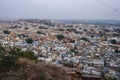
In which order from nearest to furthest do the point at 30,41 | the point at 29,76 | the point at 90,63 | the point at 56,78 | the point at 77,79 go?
the point at 29,76 → the point at 56,78 → the point at 77,79 → the point at 90,63 → the point at 30,41

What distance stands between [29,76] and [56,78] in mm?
738

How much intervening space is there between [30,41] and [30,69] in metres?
27.4

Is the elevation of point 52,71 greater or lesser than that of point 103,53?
greater

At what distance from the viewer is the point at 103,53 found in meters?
27.3

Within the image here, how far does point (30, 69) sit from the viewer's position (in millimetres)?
5672

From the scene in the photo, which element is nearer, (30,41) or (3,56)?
(3,56)

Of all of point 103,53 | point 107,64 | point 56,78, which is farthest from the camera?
point 103,53

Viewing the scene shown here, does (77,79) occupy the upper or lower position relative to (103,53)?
upper

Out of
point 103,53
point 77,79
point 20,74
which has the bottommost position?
point 103,53

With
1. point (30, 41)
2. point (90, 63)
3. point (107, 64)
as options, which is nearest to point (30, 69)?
point (90, 63)

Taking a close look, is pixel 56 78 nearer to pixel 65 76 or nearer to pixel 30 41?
pixel 65 76

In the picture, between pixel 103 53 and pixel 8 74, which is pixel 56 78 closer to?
pixel 8 74

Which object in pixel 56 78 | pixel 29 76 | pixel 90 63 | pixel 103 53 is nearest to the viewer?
pixel 29 76

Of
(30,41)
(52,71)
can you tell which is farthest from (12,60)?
(30,41)
